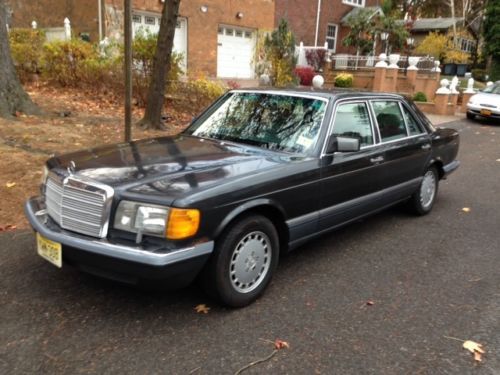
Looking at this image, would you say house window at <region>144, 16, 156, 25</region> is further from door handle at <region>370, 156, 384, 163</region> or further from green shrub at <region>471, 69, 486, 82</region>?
green shrub at <region>471, 69, 486, 82</region>

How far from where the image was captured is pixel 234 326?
10.3 ft

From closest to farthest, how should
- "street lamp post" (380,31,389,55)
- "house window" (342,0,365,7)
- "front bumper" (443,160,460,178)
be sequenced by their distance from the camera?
"front bumper" (443,160,460,178) < "street lamp post" (380,31,389,55) < "house window" (342,0,365,7)

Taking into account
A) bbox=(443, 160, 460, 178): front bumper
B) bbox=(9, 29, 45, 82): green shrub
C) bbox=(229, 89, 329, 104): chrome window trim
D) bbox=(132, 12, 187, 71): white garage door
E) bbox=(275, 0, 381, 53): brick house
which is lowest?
bbox=(443, 160, 460, 178): front bumper

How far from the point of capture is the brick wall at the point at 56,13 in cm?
1734

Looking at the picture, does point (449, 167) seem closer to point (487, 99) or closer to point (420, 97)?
point (487, 99)

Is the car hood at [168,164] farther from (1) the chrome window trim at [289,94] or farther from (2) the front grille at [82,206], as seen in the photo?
(1) the chrome window trim at [289,94]

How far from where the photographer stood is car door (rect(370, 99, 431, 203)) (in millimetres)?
4805

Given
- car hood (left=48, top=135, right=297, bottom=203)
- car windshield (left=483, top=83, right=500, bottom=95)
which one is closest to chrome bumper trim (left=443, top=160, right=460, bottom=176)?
car hood (left=48, top=135, right=297, bottom=203)

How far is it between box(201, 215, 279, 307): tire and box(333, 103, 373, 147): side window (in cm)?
125

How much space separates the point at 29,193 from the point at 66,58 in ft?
22.9

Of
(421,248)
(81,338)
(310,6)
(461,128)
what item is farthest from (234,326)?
(310,6)

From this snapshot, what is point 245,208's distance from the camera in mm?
3225

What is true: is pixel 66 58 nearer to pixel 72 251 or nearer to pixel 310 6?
pixel 72 251

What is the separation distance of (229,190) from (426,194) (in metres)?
3.48
